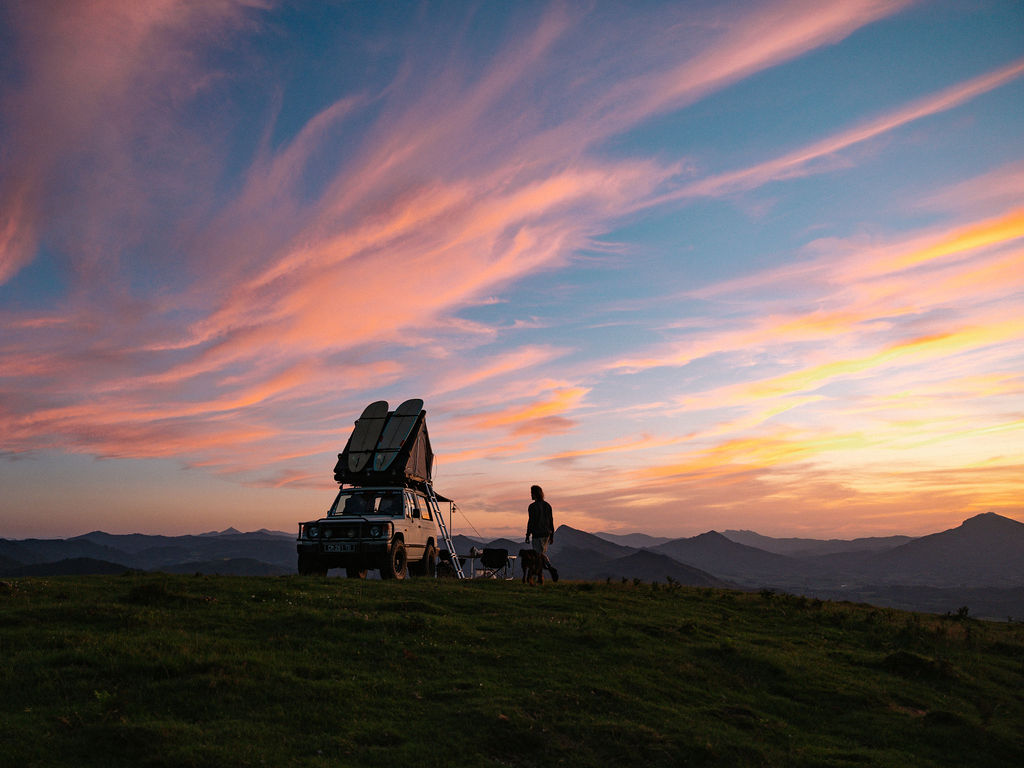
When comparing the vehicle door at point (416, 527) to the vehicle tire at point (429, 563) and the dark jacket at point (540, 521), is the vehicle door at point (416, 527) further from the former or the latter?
the dark jacket at point (540, 521)

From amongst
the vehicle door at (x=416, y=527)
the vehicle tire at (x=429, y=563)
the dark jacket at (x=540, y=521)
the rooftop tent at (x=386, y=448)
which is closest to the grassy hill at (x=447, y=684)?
the dark jacket at (x=540, y=521)

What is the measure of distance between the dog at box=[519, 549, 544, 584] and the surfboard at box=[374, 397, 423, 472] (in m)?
5.94

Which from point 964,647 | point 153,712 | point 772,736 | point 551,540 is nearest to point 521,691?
point 772,736

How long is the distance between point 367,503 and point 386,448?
2442 mm

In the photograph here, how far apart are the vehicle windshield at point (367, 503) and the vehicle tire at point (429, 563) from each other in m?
2.41

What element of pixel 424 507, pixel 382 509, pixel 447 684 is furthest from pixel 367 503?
pixel 447 684

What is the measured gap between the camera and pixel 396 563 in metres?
22.3

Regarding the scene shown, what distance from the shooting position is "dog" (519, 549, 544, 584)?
22125 mm

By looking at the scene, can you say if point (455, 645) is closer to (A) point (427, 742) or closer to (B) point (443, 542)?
(A) point (427, 742)

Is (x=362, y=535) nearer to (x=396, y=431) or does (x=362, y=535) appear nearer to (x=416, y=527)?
(x=416, y=527)

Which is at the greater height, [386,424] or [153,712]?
[386,424]

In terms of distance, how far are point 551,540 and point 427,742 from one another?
41.8ft

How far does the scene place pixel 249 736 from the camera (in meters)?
8.50

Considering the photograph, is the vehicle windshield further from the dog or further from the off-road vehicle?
the dog
